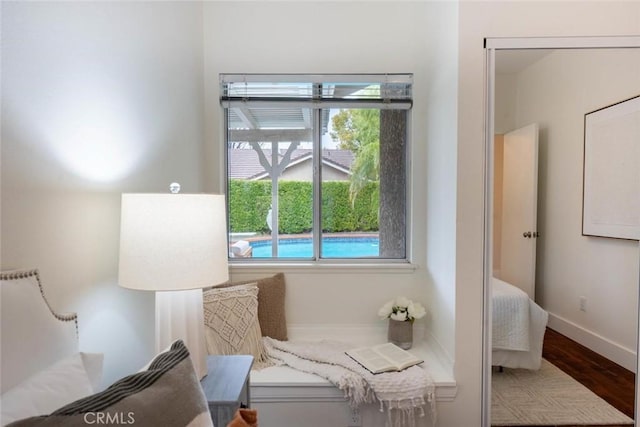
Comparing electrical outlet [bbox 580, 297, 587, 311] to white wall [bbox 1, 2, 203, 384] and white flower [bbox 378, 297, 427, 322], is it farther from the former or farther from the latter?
white wall [bbox 1, 2, 203, 384]

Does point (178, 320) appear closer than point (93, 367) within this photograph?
No

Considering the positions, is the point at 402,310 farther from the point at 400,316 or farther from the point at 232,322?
the point at 232,322

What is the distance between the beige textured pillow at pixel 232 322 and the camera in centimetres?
181

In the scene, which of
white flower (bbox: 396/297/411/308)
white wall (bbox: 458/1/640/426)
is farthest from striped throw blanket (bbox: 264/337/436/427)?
white flower (bbox: 396/297/411/308)

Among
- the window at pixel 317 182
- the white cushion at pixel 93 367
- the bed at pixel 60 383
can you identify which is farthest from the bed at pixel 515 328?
the white cushion at pixel 93 367

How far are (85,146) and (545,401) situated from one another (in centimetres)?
231

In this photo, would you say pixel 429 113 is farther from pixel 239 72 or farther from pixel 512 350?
pixel 512 350

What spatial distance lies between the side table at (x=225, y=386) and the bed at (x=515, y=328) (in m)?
1.25

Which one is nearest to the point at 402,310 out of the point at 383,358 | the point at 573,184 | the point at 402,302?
the point at 402,302

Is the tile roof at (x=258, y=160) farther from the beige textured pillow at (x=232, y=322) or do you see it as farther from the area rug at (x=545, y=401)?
the area rug at (x=545, y=401)

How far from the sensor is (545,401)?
5.67ft

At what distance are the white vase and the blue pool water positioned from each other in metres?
0.51

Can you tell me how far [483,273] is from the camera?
1712 millimetres

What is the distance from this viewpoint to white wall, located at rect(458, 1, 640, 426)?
1.66 metres
